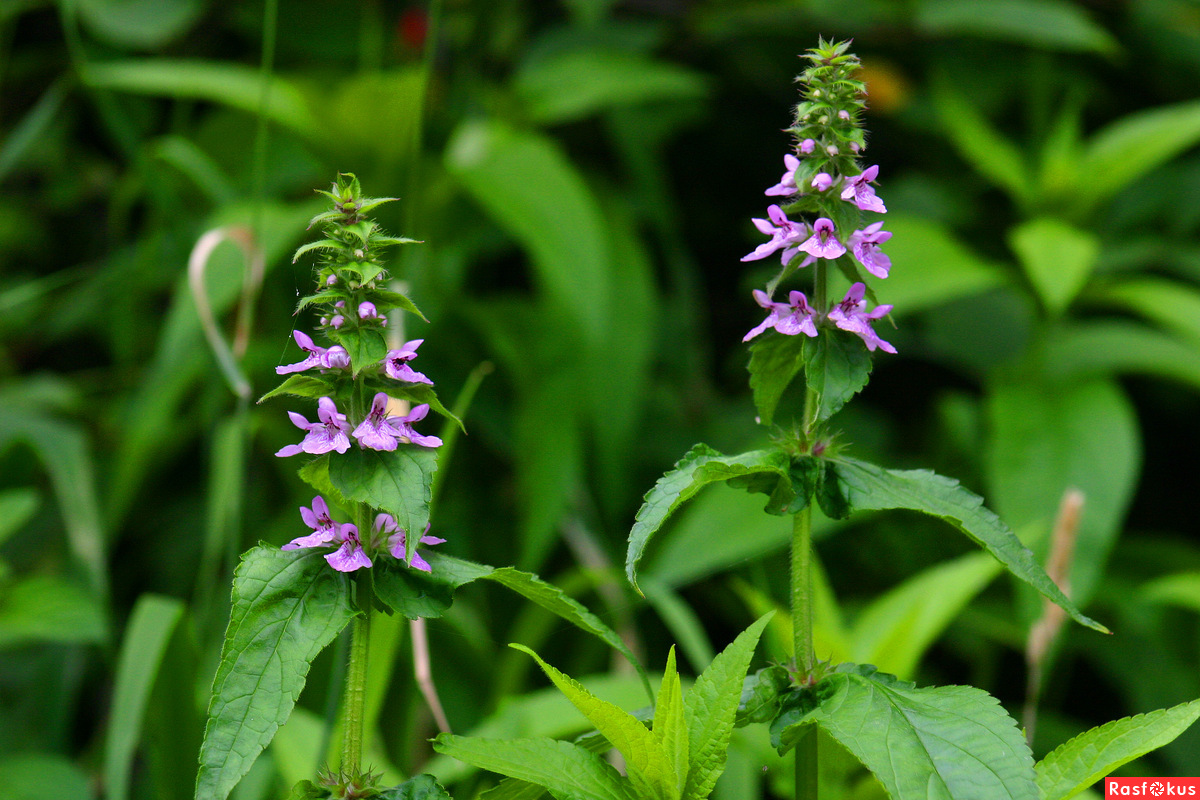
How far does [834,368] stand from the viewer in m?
0.76

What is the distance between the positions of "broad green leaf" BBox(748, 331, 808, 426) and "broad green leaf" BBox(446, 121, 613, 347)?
1.05 metres

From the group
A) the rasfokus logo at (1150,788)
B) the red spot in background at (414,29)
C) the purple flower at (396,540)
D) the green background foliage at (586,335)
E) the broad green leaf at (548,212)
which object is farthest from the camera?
the red spot in background at (414,29)

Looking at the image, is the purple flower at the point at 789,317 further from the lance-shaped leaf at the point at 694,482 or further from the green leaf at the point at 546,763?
the green leaf at the point at 546,763

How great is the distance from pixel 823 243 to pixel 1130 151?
169 centimetres

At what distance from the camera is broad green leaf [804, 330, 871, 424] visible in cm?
74

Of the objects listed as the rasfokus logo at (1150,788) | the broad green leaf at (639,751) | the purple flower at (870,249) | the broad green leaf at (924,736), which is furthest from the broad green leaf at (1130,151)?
the broad green leaf at (639,751)

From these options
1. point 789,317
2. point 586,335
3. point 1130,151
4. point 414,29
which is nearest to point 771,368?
point 789,317

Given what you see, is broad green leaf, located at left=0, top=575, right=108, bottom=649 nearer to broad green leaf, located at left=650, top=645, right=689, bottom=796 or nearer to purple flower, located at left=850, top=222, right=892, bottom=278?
broad green leaf, located at left=650, top=645, right=689, bottom=796

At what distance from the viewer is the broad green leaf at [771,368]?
0.82 m

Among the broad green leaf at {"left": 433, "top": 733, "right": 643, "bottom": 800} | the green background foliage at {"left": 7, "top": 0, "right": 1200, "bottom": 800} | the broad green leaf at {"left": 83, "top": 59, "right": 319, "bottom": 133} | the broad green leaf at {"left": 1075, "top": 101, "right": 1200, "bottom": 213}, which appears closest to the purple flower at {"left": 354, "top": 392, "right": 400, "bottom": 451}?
the broad green leaf at {"left": 433, "top": 733, "right": 643, "bottom": 800}

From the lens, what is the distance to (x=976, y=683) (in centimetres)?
211

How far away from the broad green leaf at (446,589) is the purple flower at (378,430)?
100 millimetres

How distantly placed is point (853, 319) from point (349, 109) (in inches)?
62.7

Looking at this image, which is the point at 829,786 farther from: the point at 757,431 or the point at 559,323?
the point at 559,323
